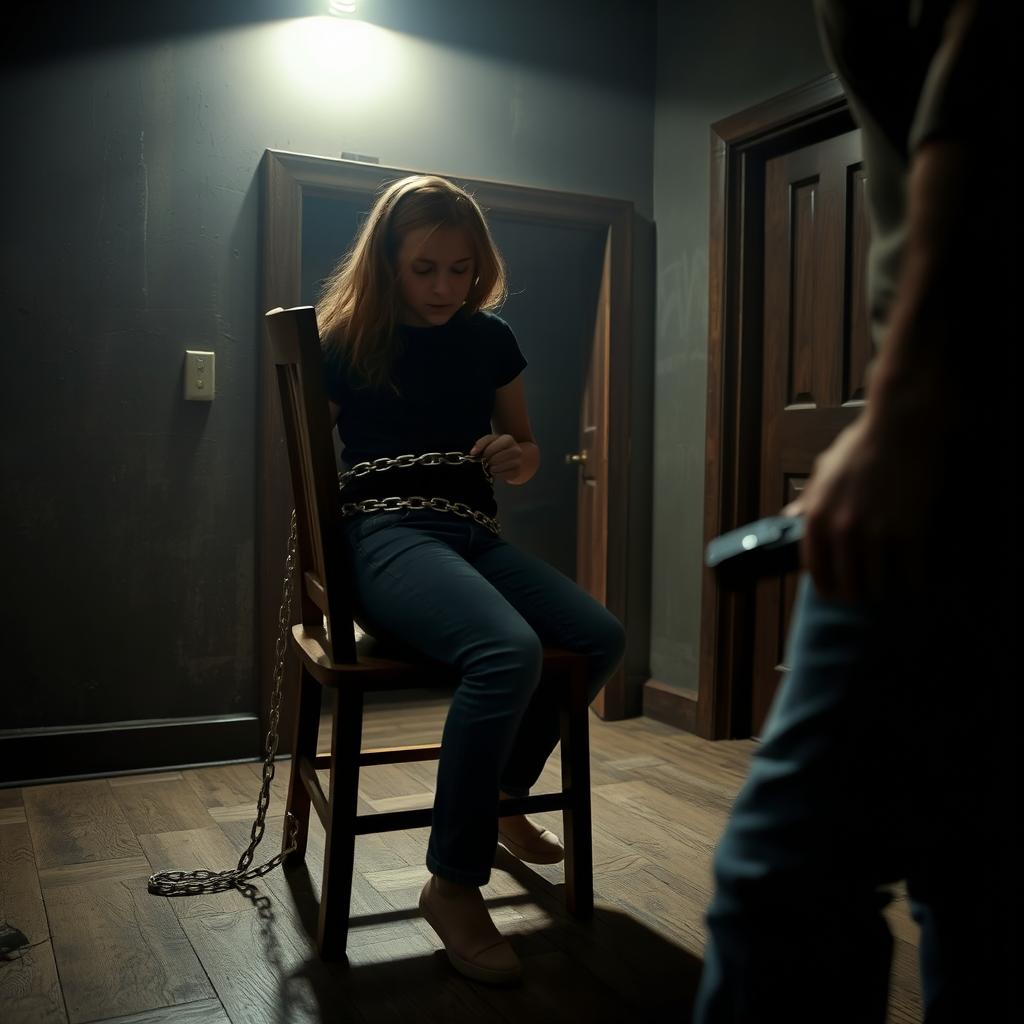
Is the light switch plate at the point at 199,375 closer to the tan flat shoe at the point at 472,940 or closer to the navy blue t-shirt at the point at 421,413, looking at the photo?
the navy blue t-shirt at the point at 421,413

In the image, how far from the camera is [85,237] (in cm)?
267

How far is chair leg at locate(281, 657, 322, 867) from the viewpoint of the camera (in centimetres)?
198

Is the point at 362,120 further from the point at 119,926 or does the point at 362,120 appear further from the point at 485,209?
the point at 119,926

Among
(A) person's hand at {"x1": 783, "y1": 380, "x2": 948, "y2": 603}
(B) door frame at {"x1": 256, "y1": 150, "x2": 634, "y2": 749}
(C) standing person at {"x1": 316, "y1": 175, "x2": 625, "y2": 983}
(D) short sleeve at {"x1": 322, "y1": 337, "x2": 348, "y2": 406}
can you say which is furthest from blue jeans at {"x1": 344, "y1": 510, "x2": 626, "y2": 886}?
(B) door frame at {"x1": 256, "y1": 150, "x2": 634, "y2": 749}

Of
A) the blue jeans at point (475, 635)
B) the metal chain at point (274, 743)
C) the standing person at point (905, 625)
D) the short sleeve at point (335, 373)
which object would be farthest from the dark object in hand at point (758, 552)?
the short sleeve at point (335, 373)

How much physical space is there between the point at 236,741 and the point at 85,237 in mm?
1395

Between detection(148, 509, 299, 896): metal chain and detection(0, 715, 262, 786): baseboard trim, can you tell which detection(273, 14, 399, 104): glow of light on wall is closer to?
detection(148, 509, 299, 896): metal chain

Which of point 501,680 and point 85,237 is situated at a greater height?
point 85,237

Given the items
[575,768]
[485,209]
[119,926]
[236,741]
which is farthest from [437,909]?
[485,209]

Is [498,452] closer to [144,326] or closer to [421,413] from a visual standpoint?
[421,413]

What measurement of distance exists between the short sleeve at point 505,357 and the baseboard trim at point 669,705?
1.55m

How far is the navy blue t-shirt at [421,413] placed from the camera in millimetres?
1819

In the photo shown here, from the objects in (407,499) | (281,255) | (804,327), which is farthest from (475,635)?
(804,327)

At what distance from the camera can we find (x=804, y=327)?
293 centimetres
